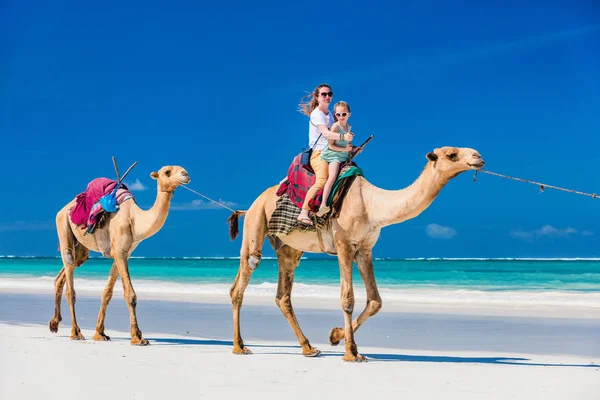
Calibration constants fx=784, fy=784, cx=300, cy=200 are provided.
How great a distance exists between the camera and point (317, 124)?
834 cm

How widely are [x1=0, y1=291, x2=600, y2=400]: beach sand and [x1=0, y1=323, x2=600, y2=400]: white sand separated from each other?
0.01 meters

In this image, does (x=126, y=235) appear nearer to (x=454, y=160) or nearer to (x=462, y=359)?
(x=462, y=359)

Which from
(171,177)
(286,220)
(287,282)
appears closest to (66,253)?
(171,177)

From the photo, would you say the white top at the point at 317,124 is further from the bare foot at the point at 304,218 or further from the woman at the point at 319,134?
the bare foot at the point at 304,218

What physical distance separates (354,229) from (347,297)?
710 mm

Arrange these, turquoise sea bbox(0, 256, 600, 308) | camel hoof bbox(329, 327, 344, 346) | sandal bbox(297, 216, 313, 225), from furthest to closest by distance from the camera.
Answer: turquoise sea bbox(0, 256, 600, 308) → camel hoof bbox(329, 327, 344, 346) → sandal bbox(297, 216, 313, 225)

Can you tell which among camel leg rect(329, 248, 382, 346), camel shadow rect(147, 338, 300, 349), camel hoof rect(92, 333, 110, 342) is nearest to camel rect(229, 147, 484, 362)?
camel leg rect(329, 248, 382, 346)

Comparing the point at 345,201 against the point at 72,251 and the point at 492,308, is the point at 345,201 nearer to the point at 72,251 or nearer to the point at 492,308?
the point at 72,251

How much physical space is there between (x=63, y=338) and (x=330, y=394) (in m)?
5.58

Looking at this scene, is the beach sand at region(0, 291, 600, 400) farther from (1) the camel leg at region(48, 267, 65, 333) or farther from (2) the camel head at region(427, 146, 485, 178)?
(2) the camel head at region(427, 146, 485, 178)

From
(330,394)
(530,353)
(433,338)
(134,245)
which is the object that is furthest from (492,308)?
(330,394)

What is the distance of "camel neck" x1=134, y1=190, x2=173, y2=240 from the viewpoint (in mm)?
10055

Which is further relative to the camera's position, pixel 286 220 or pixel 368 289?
pixel 286 220

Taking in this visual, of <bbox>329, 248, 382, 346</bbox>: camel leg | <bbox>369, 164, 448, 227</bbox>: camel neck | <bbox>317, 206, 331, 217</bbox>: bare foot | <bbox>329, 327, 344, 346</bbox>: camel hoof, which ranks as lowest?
<bbox>329, 327, 344, 346</bbox>: camel hoof
